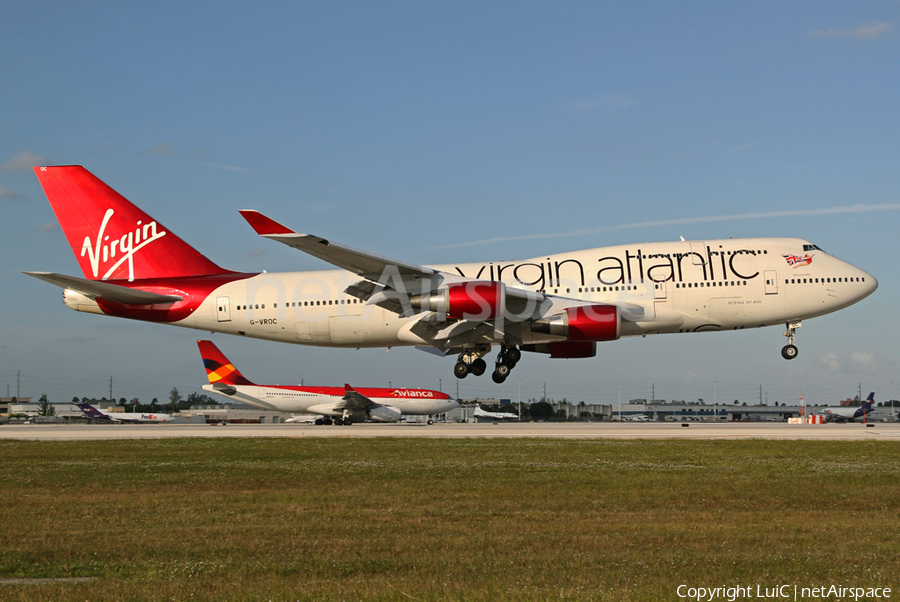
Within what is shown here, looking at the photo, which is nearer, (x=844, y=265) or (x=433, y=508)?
(x=433, y=508)

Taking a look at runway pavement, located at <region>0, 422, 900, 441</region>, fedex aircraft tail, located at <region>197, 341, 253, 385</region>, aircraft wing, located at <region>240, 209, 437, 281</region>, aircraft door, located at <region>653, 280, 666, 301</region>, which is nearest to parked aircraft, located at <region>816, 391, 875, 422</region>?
runway pavement, located at <region>0, 422, 900, 441</region>

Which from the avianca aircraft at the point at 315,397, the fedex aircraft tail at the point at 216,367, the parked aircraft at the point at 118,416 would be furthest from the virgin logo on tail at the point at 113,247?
the parked aircraft at the point at 118,416

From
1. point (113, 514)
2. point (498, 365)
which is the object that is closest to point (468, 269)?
point (498, 365)

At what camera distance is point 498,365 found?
113 ft

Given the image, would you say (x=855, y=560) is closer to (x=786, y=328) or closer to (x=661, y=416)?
(x=786, y=328)

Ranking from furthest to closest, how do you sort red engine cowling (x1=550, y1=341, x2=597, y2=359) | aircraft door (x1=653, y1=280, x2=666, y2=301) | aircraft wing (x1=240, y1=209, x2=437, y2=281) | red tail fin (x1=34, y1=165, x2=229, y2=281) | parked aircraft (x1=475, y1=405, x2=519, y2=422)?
parked aircraft (x1=475, y1=405, x2=519, y2=422) < red engine cowling (x1=550, y1=341, x2=597, y2=359) < red tail fin (x1=34, y1=165, x2=229, y2=281) < aircraft door (x1=653, y1=280, x2=666, y2=301) < aircraft wing (x1=240, y1=209, x2=437, y2=281)

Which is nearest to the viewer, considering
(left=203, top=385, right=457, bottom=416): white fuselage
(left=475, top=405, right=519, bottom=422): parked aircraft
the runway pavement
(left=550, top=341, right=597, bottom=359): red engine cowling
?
(left=550, top=341, right=597, bottom=359): red engine cowling

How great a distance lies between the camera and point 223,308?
33625 millimetres

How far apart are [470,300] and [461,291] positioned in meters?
0.51

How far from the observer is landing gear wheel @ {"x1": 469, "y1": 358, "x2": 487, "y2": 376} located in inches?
1355

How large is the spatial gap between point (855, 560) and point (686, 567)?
2.41 metres

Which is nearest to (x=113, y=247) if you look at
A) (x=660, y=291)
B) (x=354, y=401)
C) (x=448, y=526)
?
(x=660, y=291)

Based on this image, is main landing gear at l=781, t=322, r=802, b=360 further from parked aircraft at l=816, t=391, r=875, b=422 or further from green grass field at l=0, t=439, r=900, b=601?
parked aircraft at l=816, t=391, r=875, b=422

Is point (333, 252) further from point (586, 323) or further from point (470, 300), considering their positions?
point (586, 323)
